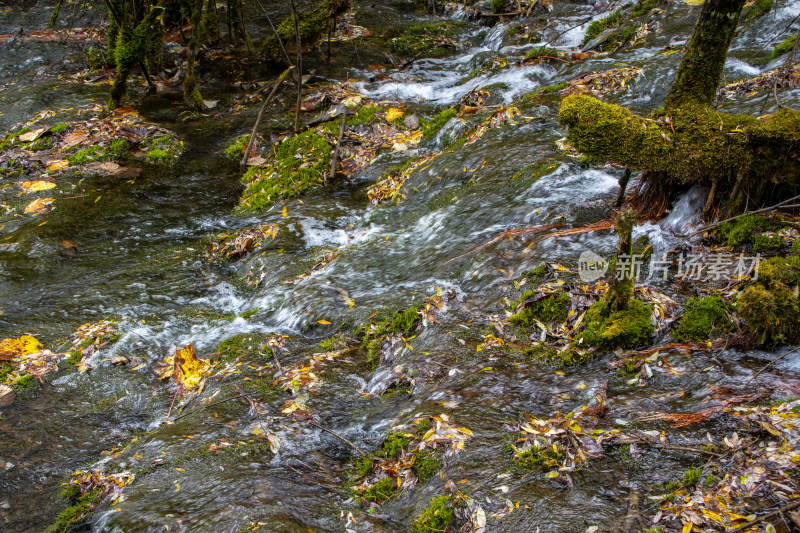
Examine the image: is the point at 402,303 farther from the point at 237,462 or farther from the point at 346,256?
the point at 237,462

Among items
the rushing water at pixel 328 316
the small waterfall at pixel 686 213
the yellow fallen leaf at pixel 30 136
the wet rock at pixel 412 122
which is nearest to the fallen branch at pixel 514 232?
the rushing water at pixel 328 316

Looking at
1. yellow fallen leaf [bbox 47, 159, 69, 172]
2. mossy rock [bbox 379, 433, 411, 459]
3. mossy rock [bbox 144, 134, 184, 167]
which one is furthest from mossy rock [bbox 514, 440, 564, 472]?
yellow fallen leaf [bbox 47, 159, 69, 172]

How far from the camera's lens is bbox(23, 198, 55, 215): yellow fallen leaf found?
829cm

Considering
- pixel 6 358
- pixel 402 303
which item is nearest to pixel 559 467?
pixel 402 303

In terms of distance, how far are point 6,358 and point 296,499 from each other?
13.6 ft

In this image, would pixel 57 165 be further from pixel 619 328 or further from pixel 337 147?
pixel 619 328

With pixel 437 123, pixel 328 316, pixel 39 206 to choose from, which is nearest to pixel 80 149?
pixel 39 206

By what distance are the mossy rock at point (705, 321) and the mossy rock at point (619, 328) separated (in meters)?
0.23

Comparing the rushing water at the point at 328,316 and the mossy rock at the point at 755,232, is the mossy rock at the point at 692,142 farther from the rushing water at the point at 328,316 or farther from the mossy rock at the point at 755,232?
the rushing water at the point at 328,316

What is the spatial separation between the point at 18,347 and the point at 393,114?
26.1 feet

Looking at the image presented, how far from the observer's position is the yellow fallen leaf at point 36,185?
8.97m

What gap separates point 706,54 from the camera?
445cm

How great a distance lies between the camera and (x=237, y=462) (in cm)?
366

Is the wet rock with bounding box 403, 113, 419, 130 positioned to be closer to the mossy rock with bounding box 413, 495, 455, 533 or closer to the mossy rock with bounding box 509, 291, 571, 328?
the mossy rock with bounding box 509, 291, 571, 328
